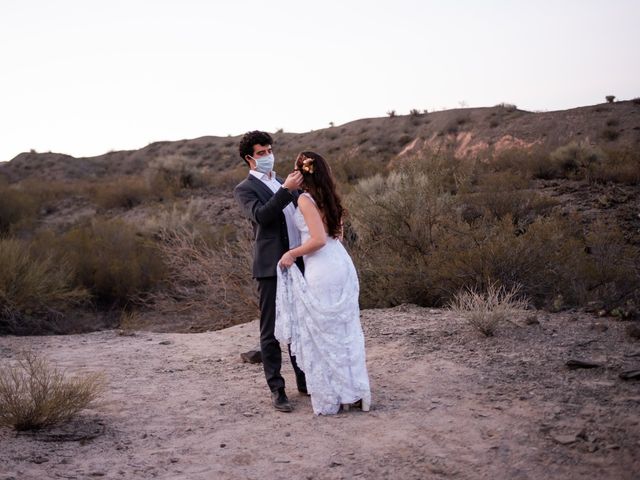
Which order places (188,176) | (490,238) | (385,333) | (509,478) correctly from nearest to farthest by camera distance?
(509,478) < (385,333) < (490,238) < (188,176)

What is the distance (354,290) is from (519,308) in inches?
130

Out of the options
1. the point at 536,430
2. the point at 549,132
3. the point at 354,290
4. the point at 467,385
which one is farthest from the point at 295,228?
the point at 549,132

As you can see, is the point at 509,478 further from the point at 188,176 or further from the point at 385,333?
the point at 188,176

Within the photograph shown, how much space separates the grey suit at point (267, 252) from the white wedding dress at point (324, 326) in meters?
0.12

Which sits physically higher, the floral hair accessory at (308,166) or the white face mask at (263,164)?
the white face mask at (263,164)

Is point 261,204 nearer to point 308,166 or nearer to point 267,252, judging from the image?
point 267,252

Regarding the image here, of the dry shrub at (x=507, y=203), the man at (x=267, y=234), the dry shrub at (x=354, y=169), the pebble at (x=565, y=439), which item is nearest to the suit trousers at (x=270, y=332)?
the man at (x=267, y=234)

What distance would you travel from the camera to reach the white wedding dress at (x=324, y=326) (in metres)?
4.91

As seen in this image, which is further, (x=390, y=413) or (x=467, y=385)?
(x=467, y=385)

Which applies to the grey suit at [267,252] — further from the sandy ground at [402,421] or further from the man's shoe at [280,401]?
the sandy ground at [402,421]

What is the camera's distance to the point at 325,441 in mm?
4391

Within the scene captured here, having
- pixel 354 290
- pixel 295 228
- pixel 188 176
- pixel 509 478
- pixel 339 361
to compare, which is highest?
pixel 188 176

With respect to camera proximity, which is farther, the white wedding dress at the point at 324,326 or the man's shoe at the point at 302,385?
the man's shoe at the point at 302,385

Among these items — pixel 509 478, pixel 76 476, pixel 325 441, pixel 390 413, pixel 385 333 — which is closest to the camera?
pixel 509 478
